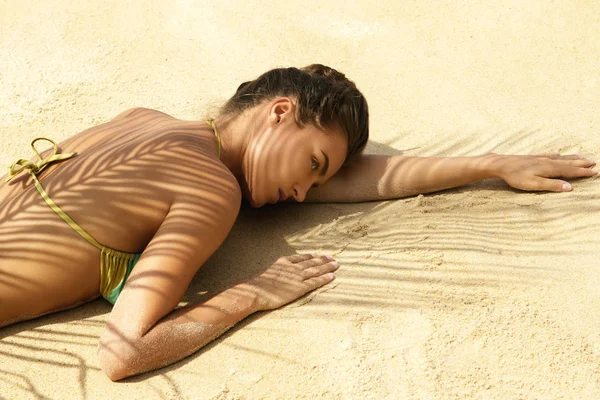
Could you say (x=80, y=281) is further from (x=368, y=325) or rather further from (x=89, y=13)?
(x=89, y=13)

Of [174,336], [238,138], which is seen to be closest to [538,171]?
[238,138]

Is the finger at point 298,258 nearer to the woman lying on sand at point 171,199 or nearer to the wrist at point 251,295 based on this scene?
the woman lying on sand at point 171,199

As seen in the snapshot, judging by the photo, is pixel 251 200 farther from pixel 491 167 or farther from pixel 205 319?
pixel 491 167

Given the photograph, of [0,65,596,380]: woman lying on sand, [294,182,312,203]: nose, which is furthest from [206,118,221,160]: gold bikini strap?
[294,182,312,203]: nose

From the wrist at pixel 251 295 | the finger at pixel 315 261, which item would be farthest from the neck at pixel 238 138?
the wrist at pixel 251 295

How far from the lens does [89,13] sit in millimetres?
4598

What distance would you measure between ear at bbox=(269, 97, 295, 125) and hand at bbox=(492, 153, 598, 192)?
3.03 feet

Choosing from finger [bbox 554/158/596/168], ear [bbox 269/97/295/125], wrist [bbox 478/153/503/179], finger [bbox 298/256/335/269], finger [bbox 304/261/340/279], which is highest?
ear [bbox 269/97/295/125]

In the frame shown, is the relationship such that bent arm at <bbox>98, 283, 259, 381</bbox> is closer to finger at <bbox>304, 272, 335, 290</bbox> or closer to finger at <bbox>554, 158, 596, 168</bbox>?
finger at <bbox>304, 272, 335, 290</bbox>

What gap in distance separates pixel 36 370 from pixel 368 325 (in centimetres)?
101

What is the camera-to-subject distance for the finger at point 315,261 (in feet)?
8.35

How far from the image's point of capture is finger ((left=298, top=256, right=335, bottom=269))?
254 cm

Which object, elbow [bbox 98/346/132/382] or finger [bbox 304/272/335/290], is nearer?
elbow [bbox 98/346/132/382]

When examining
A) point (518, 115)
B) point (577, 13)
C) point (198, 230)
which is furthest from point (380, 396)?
point (577, 13)
